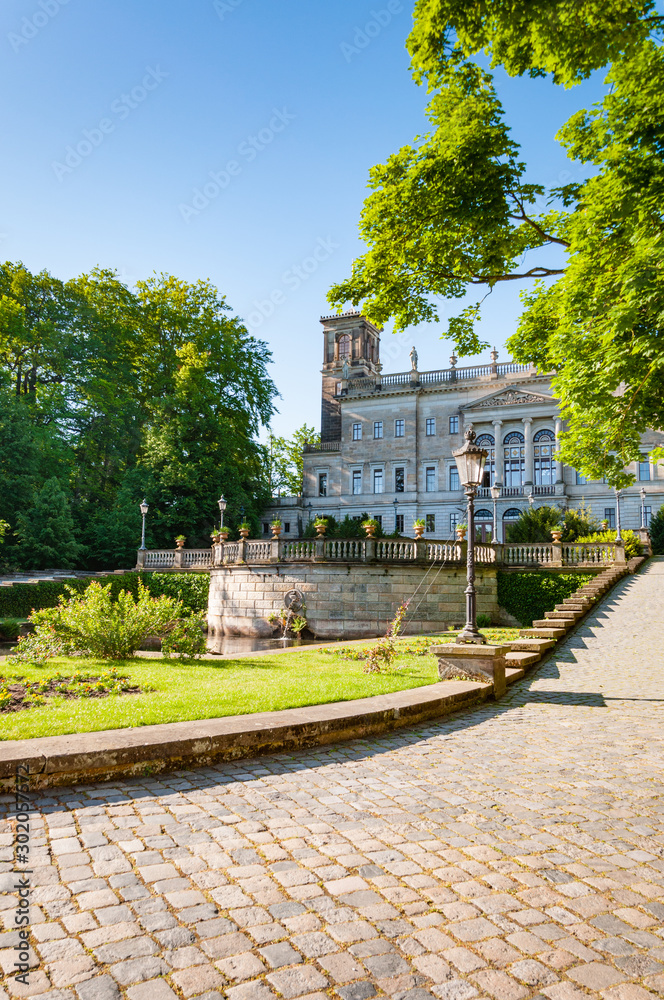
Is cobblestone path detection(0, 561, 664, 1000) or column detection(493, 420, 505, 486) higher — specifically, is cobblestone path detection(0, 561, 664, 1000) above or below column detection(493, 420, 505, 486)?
below

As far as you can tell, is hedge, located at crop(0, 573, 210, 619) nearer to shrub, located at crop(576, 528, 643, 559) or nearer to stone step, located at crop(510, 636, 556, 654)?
shrub, located at crop(576, 528, 643, 559)

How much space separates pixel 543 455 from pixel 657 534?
12.1 m

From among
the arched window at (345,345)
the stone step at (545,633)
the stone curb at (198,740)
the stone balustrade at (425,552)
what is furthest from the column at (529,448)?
the stone curb at (198,740)

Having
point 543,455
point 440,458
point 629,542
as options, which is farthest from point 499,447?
point 629,542

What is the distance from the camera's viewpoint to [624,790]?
4965mm

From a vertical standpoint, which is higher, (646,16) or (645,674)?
(646,16)

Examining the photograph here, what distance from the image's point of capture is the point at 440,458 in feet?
173

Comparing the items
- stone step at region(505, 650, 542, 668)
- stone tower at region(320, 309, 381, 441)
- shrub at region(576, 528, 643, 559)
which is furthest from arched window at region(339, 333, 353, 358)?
stone step at region(505, 650, 542, 668)

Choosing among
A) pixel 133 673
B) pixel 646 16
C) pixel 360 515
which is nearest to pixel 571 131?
pixel 646 16

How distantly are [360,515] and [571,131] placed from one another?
144 feet

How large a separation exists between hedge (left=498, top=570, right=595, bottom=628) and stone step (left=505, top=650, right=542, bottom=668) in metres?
13.2

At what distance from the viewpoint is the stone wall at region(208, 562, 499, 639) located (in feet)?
82.2

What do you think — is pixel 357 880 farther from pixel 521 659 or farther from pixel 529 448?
pixel 529 448

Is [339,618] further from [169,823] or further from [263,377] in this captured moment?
A: [263,377]
